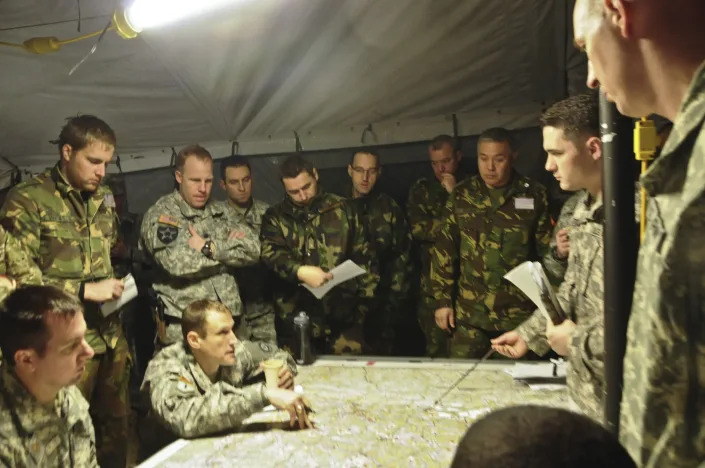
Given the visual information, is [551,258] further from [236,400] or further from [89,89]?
[89,89]

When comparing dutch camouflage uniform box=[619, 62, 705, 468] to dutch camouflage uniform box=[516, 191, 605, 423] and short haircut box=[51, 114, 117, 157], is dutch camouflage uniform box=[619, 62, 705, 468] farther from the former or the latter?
short haircut box=[51, 114, 117, 157]

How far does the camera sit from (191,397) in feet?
5.67

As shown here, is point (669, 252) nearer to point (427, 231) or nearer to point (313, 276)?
point (313, 276)

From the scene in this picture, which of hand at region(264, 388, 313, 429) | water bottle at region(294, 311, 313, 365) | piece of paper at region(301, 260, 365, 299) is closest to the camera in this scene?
hand at region(264, 388, 313, 429)

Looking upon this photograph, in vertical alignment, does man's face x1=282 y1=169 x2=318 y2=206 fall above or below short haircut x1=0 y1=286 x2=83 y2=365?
above

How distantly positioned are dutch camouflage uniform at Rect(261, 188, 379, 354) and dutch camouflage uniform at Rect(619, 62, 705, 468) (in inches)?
105

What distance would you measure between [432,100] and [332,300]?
1423 mm

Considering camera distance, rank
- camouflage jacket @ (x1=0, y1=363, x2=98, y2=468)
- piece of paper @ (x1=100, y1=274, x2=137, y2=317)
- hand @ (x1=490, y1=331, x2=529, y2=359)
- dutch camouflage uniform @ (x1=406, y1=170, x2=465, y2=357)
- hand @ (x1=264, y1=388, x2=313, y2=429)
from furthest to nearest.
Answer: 1. dutch camouflage uniform @ (x1=406, y1=170, x2=465, y2=357)
2. piece of paper @ (x1=100, y1=274, x2=137, y2=317)
3. hand @ (x1=490, y1=331, x2=529, y2=359)
4. hand @ (x1=264, y1=388, x2=313, y2=429)
5. camouflage jacket @ (x1=0, y1=363, x2=98, y2=468)

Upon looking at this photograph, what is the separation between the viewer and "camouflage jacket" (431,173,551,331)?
2.98m

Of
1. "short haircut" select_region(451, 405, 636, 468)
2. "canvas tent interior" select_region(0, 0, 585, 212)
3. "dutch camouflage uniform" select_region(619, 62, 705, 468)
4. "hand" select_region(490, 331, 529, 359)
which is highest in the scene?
"canvas tent interior" select_region(0, 0, 585, 212)

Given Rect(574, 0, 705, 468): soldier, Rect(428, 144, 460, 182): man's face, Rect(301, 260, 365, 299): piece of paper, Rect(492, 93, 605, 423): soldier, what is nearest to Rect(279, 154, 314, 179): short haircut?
Rect(301, 260, 365, 299): piece of paper

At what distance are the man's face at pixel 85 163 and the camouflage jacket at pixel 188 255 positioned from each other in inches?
17.6

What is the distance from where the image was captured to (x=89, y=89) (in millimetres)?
3496

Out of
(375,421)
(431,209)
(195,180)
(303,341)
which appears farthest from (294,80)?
(375,421)
